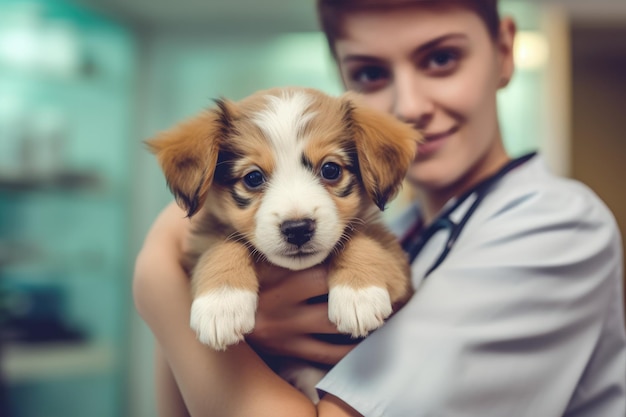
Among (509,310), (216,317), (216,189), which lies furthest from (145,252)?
(509,310)

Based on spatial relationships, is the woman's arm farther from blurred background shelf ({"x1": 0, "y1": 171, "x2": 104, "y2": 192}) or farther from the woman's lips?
blurred background shelf ({"x1": 0, "y1": 171, "x2": 104, "y2": 192})

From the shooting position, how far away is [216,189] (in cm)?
132

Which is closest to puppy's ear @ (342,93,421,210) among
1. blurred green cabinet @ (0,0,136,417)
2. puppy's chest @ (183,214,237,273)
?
puppy's chest @ (183,214,237,273)

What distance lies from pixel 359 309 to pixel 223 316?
0.26 metres

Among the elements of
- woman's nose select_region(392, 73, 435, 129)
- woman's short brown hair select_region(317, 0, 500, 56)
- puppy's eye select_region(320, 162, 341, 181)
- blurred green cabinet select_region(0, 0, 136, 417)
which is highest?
woman's short brown hair select_region(317, 0, 500, 56)

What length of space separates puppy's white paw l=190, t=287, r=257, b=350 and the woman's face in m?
0.75

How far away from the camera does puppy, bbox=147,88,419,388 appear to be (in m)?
1.15

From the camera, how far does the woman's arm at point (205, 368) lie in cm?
123

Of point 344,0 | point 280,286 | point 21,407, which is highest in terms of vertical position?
point 344,0

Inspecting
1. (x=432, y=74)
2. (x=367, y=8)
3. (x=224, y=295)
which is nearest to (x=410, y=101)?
(x=432, y=74)

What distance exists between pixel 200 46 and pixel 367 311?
13.8ft

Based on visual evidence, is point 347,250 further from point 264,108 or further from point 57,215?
point 57,215

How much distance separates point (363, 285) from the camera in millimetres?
1183

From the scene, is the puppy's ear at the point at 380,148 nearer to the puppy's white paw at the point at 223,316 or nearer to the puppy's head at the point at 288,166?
the puppy's head at the point at 288,166
